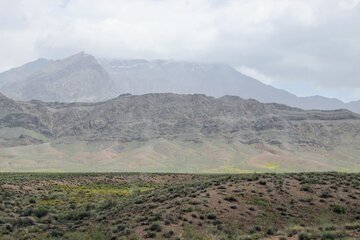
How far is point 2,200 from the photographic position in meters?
52.7

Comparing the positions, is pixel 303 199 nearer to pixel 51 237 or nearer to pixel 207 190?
pixel 207 190

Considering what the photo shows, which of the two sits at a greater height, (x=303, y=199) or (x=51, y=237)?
(x=303, y=199)

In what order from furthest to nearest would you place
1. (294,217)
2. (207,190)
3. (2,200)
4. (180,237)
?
(2,200)
(207,190)
(294,217)
(180,237)

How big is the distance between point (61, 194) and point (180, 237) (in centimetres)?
3485

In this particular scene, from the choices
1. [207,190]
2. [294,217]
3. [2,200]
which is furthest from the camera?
[2,200]

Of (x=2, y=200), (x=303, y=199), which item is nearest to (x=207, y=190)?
(x=303, y=199)

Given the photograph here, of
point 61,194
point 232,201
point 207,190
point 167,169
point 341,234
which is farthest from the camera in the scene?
point 167,169

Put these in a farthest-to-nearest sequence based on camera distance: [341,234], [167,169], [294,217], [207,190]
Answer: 1. [167,169]
2. [207,190]
3. [294,217]
4. [341,234]

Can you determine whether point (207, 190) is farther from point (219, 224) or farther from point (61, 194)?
point (61, 194)

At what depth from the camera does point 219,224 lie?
3064 centimetres

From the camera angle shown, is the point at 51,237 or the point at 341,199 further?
the point at 341,199

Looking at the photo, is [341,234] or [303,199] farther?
[303,199]

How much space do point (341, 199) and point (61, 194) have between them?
1329 inches

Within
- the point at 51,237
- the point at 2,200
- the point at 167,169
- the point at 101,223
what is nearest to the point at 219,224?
the point at 101,223
